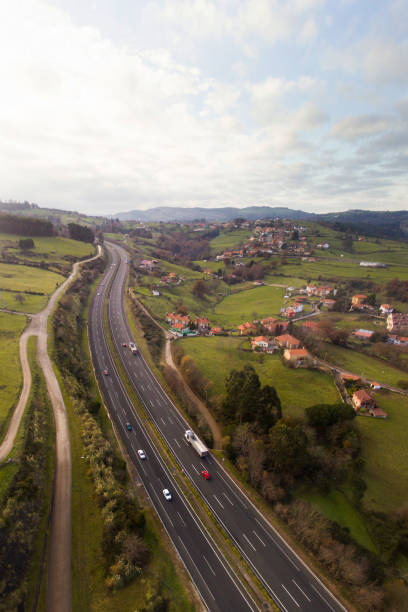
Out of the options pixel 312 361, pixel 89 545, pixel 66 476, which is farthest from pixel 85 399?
pixel 312 361

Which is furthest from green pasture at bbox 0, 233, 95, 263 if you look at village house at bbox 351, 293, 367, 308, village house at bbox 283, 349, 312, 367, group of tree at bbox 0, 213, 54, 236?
village house at bbox 351, 293, 367, 308

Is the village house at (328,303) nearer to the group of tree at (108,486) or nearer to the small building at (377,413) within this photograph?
the small building at (377,413)

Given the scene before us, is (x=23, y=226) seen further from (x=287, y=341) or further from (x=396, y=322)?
(x=396, y=322)

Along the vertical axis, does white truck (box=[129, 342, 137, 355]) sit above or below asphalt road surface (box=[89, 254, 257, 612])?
above

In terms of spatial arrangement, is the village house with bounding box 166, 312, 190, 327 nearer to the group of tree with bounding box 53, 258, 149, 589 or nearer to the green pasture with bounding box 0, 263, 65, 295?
the group of tree with bounding box 53, 258, 149, 589

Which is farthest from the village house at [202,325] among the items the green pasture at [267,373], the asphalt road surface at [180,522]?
the asphalt road surface at [180,522]

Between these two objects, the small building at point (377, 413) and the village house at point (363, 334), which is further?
the village house at point (363, 334)

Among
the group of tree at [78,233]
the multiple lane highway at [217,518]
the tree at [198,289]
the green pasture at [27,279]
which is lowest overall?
the multiple lane highway at [217,518]
